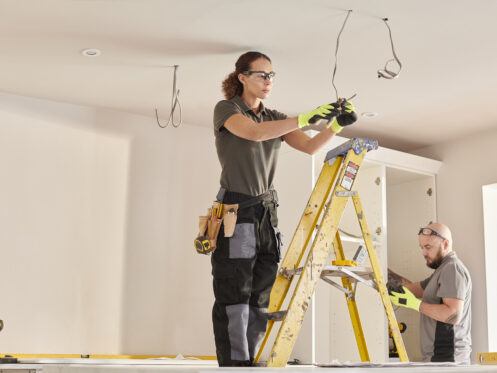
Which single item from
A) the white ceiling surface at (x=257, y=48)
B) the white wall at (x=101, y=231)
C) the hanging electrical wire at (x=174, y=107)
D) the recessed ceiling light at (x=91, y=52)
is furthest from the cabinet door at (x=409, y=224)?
the recessed ceiling light at (x=91, y=52)

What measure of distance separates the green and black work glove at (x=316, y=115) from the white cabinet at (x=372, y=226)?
1.82 m

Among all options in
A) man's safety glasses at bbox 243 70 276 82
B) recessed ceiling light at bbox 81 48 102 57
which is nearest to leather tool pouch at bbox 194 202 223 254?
man's safety glasses at bbox 243 70 276 82

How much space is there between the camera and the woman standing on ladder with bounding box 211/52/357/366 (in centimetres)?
265

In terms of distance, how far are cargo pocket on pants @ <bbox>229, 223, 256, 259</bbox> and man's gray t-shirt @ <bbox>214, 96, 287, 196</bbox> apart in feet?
0.47

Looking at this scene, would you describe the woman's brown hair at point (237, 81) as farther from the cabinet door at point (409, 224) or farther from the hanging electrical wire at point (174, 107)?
the cabinet door at point (409, 224)

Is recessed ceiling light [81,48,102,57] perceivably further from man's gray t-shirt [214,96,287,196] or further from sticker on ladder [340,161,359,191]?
sticker on ladder [340,161,359,191]

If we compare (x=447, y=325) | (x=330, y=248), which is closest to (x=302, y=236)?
(x=330, y=248)

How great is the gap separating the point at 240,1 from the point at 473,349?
9.67 ft

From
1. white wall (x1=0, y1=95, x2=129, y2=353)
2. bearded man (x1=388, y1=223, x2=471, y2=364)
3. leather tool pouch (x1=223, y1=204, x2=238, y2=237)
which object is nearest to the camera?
leather tool pouch (x1=223, y1=204, x2=238, y2=237)

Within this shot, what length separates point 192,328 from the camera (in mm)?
4793

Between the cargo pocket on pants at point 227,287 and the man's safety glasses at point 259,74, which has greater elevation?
the man's safety glasses at point 259,74

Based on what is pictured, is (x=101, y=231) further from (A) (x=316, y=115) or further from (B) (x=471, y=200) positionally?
(B) (x=471, y=200)

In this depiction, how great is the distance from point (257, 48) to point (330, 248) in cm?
121

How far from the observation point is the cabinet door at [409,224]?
17.2 ft
